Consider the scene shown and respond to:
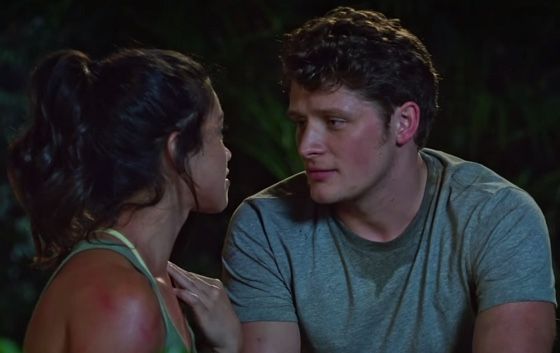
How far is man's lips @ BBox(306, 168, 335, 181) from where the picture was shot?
8.24ft

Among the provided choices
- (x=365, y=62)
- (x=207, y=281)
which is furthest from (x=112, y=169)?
(x=365, y=62)

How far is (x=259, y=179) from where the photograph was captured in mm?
4195

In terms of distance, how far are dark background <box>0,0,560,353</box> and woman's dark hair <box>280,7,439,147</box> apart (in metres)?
1.24

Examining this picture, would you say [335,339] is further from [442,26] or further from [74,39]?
[74,39]

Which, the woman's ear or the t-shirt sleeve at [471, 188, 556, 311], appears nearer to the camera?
the woman's ear

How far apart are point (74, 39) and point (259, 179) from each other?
89cm

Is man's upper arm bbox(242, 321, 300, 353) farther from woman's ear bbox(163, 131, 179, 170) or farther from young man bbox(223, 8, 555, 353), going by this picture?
woman's ear bbox(163, 131, 179, 170)

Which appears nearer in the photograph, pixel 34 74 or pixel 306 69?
pixel 34 74

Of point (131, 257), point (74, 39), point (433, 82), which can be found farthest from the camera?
point (74, 39)

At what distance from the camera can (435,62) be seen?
13.5 feet

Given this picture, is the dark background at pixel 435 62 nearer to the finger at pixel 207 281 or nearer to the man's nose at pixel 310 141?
the man's nose at pixel 310 141

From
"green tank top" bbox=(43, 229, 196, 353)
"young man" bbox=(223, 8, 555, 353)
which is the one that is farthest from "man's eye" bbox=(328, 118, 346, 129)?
"green tank top" bbox=(43, 229, 196, 353)

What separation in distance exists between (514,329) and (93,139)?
0.95 meters

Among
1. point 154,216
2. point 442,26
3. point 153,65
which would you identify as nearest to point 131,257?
point 154,216
